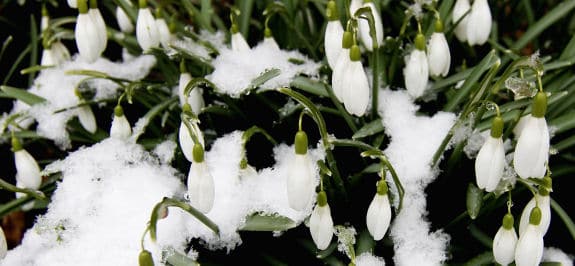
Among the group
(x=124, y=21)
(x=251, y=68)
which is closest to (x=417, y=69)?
(x=251, y=68)

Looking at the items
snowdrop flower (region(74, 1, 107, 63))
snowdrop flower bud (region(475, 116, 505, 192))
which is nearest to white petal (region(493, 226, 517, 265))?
snowdrop flower bud (region(475, 116, 505, 192))

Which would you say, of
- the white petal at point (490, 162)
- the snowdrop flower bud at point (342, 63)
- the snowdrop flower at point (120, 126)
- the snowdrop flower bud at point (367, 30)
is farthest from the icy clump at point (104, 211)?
the white petal at point (490, 162)

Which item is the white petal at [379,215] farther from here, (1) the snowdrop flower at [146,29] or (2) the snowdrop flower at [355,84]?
(1) the snowdrop flower at [146,29]

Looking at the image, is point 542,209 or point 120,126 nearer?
point 542,209

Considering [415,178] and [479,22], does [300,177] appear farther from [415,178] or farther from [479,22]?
[479,22]

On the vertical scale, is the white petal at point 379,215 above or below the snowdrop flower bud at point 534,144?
below
